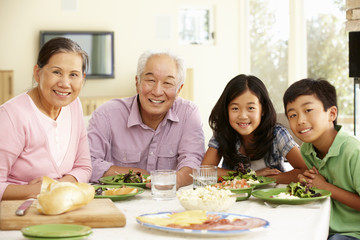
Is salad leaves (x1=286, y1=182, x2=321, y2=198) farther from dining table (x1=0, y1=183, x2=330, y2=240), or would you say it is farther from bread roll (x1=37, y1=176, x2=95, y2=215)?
bread roll (x1=37, y1=176, x2=95, y2=215)

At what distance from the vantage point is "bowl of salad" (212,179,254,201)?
175 centimetres

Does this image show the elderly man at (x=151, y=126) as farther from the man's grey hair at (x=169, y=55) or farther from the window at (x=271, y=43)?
the window at (x=271, y=43)

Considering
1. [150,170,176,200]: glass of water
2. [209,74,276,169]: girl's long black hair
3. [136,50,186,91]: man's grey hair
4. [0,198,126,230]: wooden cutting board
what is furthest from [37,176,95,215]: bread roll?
[136,50,186,91]: man's grey hair

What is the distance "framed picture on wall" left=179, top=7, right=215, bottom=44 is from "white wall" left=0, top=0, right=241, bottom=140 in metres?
0.09

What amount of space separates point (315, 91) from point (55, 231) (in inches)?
50.6

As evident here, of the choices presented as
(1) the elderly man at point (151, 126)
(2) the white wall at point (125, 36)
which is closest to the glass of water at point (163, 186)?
(1) the elderly man at point (151, 126)

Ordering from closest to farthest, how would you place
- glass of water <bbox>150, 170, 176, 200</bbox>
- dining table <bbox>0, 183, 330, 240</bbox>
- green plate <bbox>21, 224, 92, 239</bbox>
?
green plate <bbox>21, 224, 92, 239</bbox> → dining table <bbox>0, 183, 330, 240</bbox> → glass of water <bbox>150, 170, 176, 200</bbox>

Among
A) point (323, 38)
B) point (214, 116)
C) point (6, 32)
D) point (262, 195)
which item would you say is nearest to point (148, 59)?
point (214, 116)

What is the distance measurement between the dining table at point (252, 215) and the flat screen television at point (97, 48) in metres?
6.09

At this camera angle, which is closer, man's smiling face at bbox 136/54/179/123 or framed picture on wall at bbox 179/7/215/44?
man's smiling face at bbox 136/54/179/123

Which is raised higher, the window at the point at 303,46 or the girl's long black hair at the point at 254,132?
the window at the point at 303,46

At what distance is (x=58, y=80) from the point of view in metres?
2.01

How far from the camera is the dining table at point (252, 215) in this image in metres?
1.25

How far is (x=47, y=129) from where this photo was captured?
1970mm
